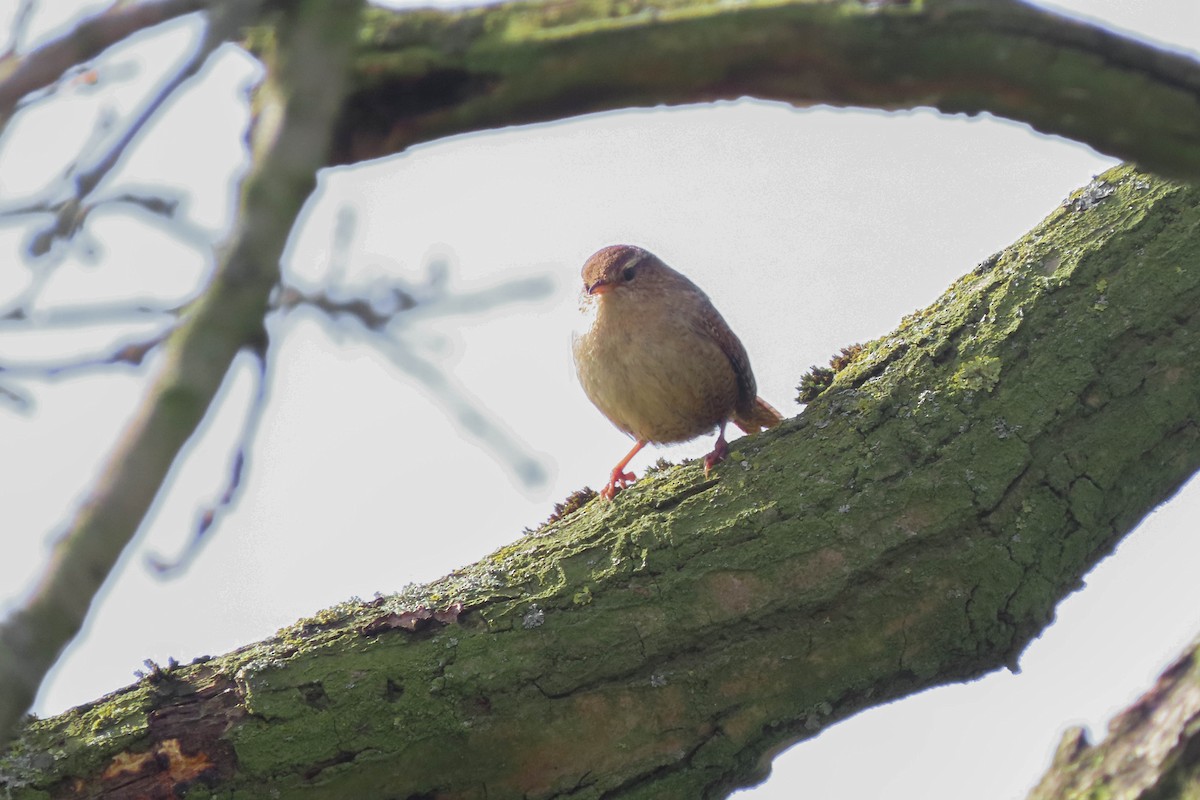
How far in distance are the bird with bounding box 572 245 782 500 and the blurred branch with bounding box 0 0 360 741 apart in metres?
3.35

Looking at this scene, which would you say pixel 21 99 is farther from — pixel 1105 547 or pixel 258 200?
pixel 1105 547

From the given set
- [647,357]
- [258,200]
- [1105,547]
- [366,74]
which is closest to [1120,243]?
[1105,547]

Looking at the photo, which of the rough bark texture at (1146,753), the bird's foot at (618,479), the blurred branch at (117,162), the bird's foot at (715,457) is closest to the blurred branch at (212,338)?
the blurred branch at (117,162)

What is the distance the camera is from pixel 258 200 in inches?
72.9

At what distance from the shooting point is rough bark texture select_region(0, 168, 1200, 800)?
11.2ft

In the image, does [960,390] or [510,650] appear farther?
[960,390]

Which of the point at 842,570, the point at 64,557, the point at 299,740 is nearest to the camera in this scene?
the point at 64,557

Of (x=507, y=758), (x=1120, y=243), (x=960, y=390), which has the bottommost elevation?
(x=507, y=758)

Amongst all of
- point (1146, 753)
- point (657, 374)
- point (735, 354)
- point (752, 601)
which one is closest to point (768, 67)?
point (1146, 753)

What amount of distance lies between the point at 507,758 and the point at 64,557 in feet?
6.70

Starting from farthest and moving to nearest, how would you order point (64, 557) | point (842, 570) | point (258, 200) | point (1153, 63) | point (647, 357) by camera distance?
point (647, 357)
point (842, 570)
point (1153, 63)
point (258, 200)
point (64, 557)

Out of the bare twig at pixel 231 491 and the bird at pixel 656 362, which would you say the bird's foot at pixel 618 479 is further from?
the bare twig at pixel 231 491

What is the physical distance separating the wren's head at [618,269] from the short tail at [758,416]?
2.55 feet

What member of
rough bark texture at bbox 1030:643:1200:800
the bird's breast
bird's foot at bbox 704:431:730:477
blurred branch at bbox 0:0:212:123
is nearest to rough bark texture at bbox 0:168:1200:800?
bird's foot at bbox 704:431:730:477
